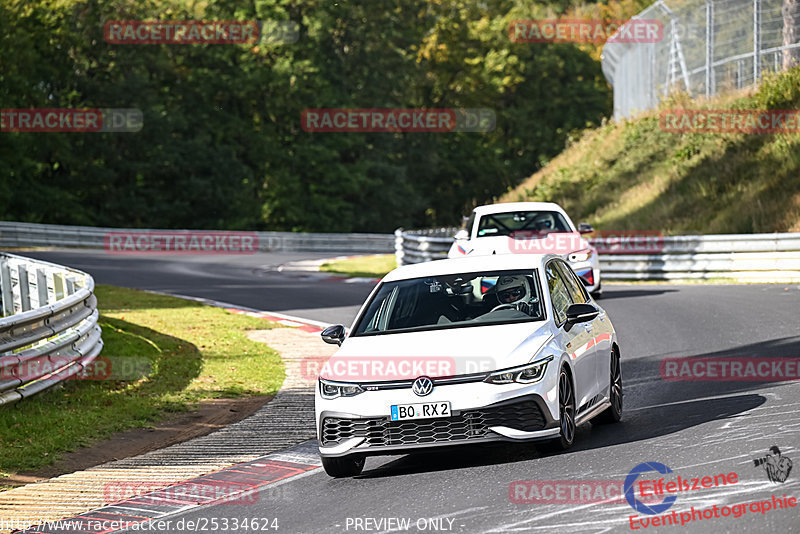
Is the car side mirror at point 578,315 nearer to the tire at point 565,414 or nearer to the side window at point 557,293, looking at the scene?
the side window at point 557,293

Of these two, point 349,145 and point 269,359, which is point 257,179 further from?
point 269,359

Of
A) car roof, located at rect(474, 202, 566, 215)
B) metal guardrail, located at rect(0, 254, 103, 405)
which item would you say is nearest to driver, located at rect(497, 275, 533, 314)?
metal guardrail, located at rect(0, 254, 103, 405)

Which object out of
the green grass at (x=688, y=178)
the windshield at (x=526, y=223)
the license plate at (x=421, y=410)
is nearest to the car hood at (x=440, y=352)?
the license plate at (x=421, y=410)

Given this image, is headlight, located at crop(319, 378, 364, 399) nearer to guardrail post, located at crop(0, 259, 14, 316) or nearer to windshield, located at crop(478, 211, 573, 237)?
guardrail post, located at crop(0, 259, 14, 316)

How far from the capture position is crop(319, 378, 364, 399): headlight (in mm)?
8672

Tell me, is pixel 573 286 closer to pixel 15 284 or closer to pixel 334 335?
pixel 334 335

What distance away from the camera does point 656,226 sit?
3369cm

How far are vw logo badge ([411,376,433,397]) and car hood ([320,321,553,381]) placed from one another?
7cm

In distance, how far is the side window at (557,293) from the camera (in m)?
9.54

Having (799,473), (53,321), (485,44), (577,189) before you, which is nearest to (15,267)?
(53,321)

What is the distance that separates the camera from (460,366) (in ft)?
27.9

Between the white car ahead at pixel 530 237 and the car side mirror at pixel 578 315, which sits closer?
the car side mirror at pixel 578 315

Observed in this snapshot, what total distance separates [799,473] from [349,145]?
207 feet

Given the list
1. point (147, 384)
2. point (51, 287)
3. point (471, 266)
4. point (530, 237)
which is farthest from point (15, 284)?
point (471, 266)
